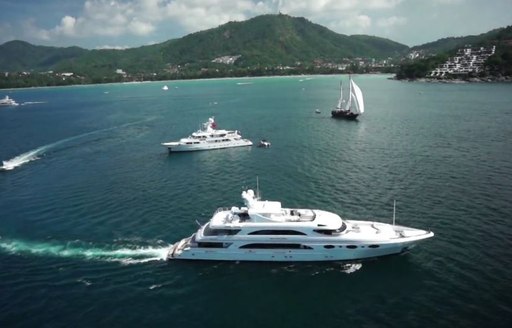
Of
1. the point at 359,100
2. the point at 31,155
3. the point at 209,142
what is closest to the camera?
the point at 31,155

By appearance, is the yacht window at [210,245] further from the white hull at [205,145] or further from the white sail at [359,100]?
the white sail at [359,100]

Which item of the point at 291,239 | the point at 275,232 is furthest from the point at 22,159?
the point at 291,239

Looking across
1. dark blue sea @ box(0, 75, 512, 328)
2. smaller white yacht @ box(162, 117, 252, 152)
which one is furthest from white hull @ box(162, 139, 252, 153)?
dark blue sea @ box(0, 75, 512, 328)

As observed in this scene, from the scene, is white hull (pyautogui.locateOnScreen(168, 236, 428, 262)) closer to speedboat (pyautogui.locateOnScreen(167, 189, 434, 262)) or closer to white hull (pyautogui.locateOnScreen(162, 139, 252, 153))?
speedboat (pyautogui.locateOnScreen(167, 189, 434, 262))

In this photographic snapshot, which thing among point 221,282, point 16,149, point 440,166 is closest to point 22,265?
point 221,282

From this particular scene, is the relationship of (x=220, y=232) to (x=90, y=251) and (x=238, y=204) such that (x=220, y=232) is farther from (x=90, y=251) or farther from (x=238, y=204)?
(x=90, y=251)

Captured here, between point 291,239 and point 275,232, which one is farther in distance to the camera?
point 275,232
